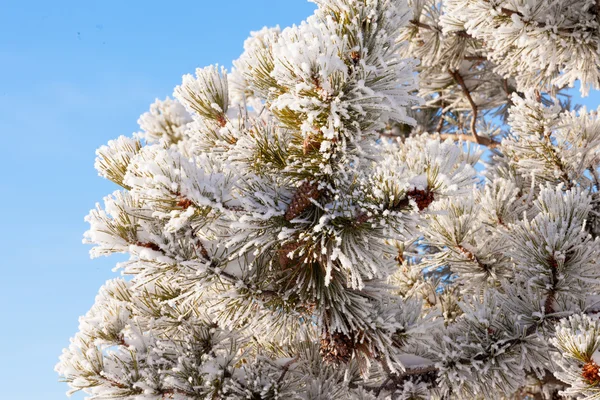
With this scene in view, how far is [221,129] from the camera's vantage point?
7.88 ft

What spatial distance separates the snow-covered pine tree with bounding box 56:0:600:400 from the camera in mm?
1986

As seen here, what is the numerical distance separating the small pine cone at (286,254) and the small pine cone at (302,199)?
15 centimetres

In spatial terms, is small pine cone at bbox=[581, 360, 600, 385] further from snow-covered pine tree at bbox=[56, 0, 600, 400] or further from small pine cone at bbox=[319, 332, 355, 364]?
small pine cone at bbox=[319, 332, 355, 364]

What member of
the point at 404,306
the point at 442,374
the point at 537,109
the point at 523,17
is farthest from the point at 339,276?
the point at 523,17

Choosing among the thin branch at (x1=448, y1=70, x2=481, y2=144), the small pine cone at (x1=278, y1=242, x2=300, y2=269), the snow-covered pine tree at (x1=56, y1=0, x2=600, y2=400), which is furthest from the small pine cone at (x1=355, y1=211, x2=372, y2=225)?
the thin branch at (x1=448, y1=70, x2=481, y2=144)

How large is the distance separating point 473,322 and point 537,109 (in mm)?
1369

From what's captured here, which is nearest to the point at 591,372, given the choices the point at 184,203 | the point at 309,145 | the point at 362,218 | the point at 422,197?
the point at 422,197

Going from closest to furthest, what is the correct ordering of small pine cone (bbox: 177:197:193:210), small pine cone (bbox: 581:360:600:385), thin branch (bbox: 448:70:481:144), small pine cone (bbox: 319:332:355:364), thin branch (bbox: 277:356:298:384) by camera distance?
small pine cone (bbox: 177:197:193:210)
small pine cone (bbox: 581:360:600:385)
small pine cone (bbox: 319:332:355:364)
thin branch (bbox: 277:356:298:384)
thin branch (bbox: 448:70:481:144)

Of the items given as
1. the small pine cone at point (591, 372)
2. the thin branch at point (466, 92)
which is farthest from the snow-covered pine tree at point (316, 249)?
the thin branch at point (466, 92)

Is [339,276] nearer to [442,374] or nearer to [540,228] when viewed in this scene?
[442,374]

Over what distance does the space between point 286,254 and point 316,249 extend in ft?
0.62

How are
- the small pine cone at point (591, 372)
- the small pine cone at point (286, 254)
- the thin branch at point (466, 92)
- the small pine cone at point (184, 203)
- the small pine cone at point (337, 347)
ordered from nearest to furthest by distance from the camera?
the small pine cone at point (184, 203) → the small pine cone at point (591, 372) → the small pine cone at point (286, 254) → the small pine cone at point (337, 347) → the thin branch at point (466, 92)

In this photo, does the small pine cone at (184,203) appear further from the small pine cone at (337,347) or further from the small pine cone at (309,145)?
the small pine cone at (337,347)

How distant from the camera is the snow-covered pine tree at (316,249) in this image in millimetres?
1986
